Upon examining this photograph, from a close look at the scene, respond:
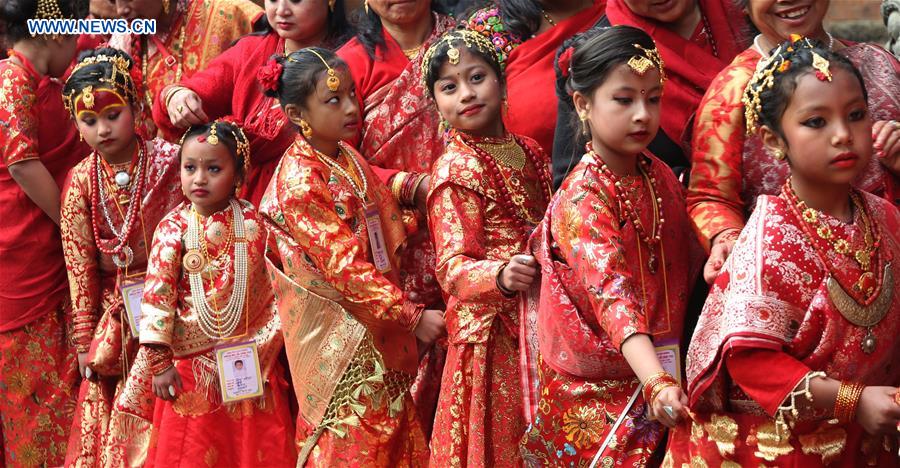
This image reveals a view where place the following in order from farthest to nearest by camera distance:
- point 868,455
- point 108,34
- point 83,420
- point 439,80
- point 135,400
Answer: point 108,34 < point 83,420 < point 135,400 < point 439,80 < point 868,455

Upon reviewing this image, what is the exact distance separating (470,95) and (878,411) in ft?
5.50

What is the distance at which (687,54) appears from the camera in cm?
386

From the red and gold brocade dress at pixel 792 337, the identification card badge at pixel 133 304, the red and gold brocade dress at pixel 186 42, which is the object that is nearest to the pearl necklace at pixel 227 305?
the identification card badge at pixel 133 304

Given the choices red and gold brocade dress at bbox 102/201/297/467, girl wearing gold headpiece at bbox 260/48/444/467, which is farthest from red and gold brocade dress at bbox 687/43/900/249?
red and gold brocade dress at bbox 102/201/297/467

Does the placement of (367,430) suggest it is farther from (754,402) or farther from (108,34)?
(108,34)

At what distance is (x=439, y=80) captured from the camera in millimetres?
3971

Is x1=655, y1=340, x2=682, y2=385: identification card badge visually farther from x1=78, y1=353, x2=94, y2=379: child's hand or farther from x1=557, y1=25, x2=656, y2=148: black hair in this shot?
x1=78, y1=353, x2=94, y2=379: child's hand

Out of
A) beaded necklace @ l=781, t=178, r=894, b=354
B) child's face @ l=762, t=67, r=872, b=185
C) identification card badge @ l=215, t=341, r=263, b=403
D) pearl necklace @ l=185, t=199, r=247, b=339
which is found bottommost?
identification card badge @ l=215, t=341, r=263, b=403

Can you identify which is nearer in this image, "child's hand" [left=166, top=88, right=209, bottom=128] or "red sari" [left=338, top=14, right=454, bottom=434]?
"red sari" [left=338, top=14, right=454, bottom=434]

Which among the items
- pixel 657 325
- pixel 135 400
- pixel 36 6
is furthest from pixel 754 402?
pixel 36 6

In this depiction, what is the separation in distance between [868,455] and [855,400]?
237 mm

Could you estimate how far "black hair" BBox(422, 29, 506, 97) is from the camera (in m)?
3.95

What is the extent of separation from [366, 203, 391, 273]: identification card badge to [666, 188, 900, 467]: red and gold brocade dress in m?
1.46

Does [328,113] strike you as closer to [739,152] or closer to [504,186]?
[504,186]
